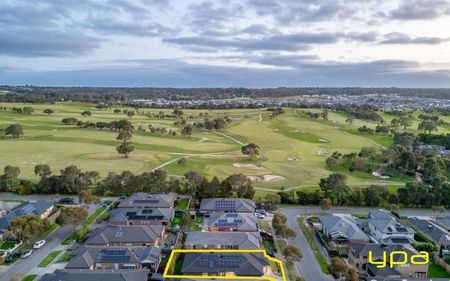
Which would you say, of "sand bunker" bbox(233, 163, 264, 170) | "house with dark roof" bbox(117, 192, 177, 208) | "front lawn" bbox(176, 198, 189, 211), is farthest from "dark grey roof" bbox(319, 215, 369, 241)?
"sand bunker" bbox(233, 163, 264, 170)

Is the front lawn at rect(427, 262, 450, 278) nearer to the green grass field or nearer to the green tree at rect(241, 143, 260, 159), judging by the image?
the green grass field

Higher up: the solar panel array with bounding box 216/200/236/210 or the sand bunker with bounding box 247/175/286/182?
the solar panel array with bounding box 216/200/236/210

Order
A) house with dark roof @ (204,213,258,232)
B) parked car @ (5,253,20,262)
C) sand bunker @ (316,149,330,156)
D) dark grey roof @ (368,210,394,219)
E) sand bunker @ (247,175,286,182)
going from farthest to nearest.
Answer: sand bunker @ (316,149,330,156)
sand bunker @ (247,175,286,182)
dark grey roof @ (368,210,394,219)
house with dark roof @ (204,213,258,232)
parked car @ (5,253,20,262)

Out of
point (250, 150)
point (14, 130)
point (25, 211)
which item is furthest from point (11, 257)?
point (14, 130)

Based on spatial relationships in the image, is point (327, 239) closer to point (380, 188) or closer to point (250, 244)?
point (250, 244)

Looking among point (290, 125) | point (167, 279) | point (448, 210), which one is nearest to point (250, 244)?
point (167, 279)

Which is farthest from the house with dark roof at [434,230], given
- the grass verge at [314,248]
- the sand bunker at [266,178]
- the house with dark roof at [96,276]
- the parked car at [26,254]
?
the parked car at [26,254]
